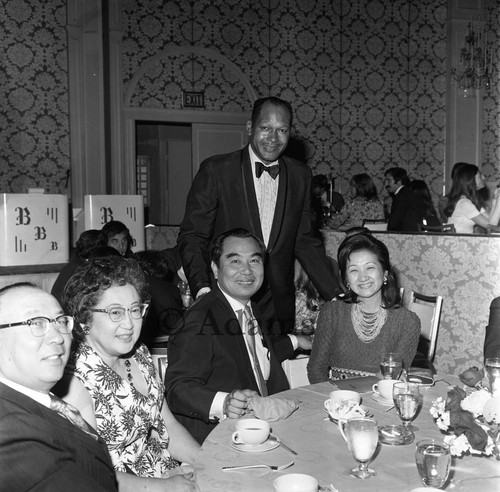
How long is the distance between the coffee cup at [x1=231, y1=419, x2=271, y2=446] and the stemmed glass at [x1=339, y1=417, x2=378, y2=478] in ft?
0.77

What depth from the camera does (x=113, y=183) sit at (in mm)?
7977

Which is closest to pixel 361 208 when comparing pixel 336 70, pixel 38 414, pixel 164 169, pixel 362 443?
pixel 336 70

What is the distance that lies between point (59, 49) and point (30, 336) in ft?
22.8

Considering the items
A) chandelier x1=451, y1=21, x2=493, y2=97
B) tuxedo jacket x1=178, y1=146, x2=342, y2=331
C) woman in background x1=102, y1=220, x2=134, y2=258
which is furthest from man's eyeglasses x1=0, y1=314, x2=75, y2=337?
chandelier x1=451, y1=21, x2=493, y2=97

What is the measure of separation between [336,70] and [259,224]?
262 inches

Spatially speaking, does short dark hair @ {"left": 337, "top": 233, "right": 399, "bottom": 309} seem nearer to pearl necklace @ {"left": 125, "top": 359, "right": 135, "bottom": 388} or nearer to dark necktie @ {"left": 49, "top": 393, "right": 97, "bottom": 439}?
pearl necklace @ {"left": 125, "top": 359, "right": 135, "bottom": 388}

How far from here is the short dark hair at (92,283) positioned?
184cm

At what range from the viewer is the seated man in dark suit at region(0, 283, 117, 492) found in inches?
45.0

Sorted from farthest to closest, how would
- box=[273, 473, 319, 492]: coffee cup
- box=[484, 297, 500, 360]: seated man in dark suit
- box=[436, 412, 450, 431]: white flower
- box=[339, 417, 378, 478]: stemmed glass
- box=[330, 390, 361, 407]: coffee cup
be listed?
box=[484, 297, 500, 360]: seated man in dark suit < box=[330, 390, 361, 407]: coffee cup < box=[436, 412, 450, 431]: white flower < box=[339, 417, 378, 478]: stemmed glass < box=[273, 473, 319, 492]: coffee cup

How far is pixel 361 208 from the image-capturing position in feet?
23.0

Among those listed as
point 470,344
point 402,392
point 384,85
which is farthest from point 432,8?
point 402,392

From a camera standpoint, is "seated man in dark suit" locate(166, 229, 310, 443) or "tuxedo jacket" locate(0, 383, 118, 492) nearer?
"tuxedo jacket" locate(0, 383, 118, 492)

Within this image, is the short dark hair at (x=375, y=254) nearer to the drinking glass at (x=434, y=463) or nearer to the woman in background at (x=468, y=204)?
the drinking glass at (x=434, y=463)

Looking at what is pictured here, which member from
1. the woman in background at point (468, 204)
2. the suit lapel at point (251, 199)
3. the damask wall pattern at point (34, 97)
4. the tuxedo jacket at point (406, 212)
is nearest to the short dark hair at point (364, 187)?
the tuxedo jacket at point (406, 212)
